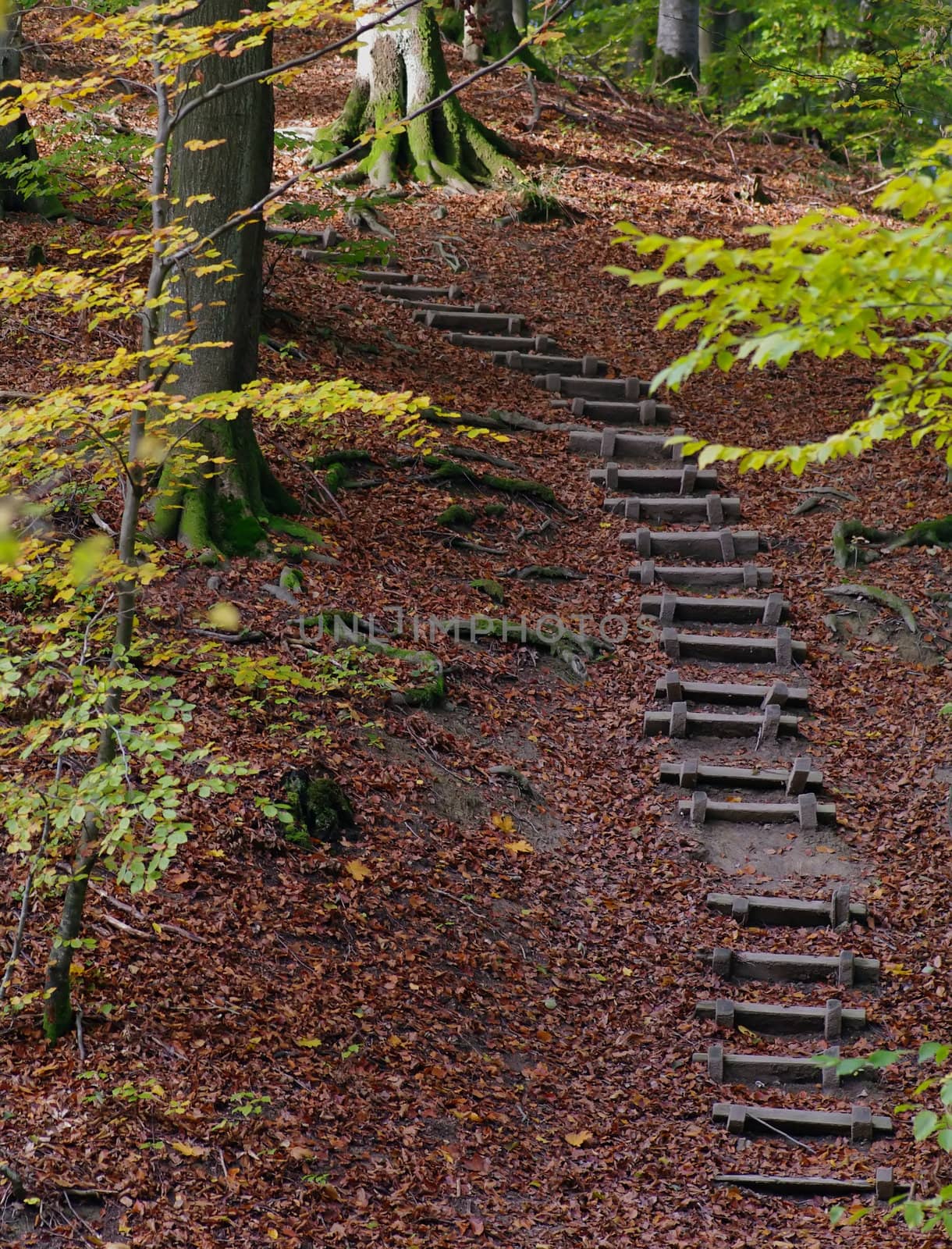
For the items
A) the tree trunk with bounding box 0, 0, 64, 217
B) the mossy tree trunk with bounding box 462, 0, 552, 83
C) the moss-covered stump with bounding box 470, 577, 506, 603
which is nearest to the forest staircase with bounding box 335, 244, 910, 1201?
the moss-covered stump with bounding box 470, 577, 506, 603

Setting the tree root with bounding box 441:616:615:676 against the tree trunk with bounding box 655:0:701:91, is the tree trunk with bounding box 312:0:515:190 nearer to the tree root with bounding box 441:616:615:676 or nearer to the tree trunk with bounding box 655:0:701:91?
the tree trunk with bounding box 655:0:701:91

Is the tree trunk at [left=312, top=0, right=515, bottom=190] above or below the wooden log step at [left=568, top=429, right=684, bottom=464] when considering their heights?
above

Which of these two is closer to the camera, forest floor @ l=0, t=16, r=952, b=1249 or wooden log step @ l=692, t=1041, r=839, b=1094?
forest floor @ l=0, t=16, r=952, b=1249

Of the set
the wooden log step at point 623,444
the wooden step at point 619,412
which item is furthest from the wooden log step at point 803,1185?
the wooden step at point 619,412

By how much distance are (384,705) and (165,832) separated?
134 inches

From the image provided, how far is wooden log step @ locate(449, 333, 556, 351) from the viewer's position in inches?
478

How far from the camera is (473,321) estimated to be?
1248cm

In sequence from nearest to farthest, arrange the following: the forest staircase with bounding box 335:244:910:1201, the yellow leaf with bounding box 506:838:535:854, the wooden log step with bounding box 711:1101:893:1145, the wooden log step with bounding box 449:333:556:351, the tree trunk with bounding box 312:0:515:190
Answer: the wooden log step with bounding box 711:1101:893:1145 < the forest staircase with bounding box 335:244:910:1201 < the yellow leaf with bounding box 506:838:535:854 < the wooden log step with bounding box 449:333:556:351 < the tree trunk with bounding box 312:0:515:190

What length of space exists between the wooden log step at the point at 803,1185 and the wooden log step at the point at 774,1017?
0.87m

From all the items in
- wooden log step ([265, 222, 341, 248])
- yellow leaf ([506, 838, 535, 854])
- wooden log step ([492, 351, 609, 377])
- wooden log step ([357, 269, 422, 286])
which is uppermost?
wooden log step ([265, 222, 341, 248])

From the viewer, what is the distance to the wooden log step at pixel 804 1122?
214 inches

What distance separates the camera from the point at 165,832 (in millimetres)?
3816

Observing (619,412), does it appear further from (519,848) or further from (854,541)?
(519,848)

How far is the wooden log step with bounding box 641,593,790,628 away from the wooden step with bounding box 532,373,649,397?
3315mm
